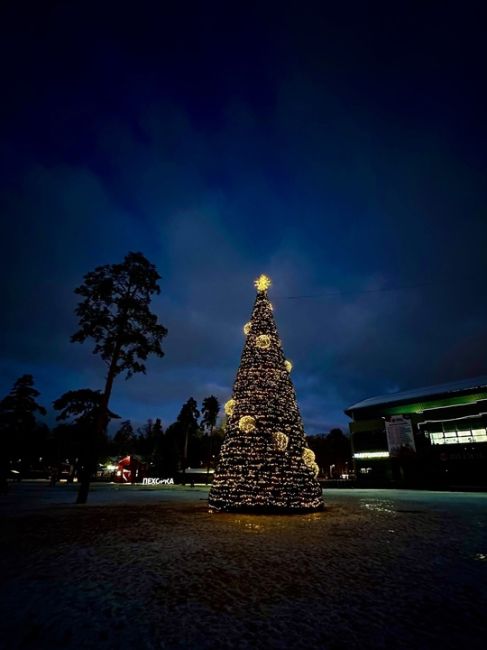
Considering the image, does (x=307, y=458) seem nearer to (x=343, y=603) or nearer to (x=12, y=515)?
(x=343, y=603)

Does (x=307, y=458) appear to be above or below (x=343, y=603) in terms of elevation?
above

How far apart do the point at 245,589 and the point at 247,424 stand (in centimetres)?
766

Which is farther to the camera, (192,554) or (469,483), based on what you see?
(469,483)

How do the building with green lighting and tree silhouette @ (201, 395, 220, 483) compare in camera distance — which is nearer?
the building with green lighting

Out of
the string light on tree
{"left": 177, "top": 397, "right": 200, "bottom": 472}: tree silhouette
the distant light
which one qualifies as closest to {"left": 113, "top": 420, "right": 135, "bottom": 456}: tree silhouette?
{"left": 177, "top": 397, "right": 200, "bottom": 472}: tree silhouette

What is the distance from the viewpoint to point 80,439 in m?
26.3

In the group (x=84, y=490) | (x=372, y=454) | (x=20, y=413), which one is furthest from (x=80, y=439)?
(x=372, y=454)

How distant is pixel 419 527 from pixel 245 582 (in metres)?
6.14

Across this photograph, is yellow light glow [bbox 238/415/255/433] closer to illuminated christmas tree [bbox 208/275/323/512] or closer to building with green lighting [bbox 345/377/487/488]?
illuminated christmas tree [bbox 208/275/323/512]

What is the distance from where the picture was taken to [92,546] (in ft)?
20.3

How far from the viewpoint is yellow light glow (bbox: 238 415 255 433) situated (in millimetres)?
11578

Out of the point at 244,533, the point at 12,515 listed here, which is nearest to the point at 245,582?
the point at 244,533

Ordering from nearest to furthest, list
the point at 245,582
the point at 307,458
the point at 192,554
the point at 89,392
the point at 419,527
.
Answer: the point at 245,582, the point at 192,554, the point at 419,527, the point at 307,458, the point at 89,392

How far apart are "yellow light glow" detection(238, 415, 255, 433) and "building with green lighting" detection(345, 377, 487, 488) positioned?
23.7 m
